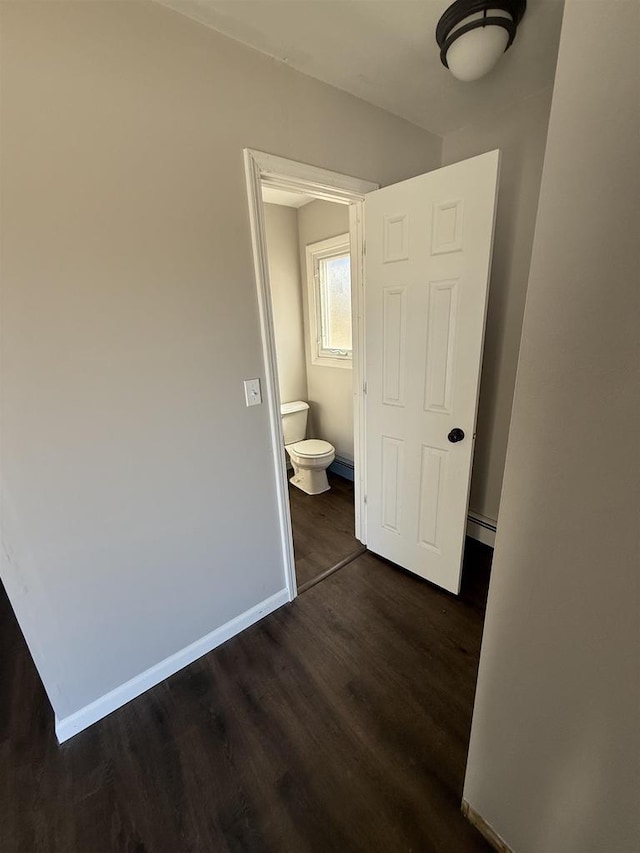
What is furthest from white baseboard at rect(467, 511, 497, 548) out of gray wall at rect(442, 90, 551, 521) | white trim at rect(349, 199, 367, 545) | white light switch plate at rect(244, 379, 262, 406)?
white light switch plate at rect(244, 379, 262, 406)

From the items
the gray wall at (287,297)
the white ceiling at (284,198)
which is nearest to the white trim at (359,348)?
the gray wall at (287,297)

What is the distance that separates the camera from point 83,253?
110cm

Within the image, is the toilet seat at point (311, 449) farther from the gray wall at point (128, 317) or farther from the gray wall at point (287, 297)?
the gray wall at point (128, 317)

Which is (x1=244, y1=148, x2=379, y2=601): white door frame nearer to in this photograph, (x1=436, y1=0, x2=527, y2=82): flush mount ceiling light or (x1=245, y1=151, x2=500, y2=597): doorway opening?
(x1=245, y1=151, x2=500, y2=597): doorway opening

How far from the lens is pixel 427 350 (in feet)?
5.52

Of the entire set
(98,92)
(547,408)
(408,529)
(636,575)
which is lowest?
(408,529)

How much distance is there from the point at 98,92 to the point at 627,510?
1.72m

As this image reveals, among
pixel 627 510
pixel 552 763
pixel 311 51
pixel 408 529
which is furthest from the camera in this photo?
pixel 408 529

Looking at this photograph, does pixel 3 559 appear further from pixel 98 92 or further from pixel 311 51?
pixel 311 51

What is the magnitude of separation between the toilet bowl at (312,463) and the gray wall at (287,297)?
1.92ft

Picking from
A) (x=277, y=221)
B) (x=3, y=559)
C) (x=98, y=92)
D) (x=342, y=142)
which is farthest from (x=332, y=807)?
(x=277, y=221)

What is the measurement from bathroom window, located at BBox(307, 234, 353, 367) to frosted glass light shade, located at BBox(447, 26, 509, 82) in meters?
1.62

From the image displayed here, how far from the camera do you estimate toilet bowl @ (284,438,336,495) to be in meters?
2.91

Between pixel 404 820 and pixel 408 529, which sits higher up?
pixel 408 529
